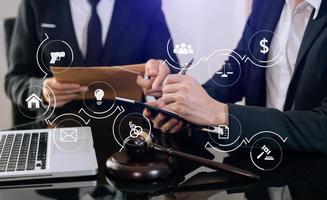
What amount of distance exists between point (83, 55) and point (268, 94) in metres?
0.48

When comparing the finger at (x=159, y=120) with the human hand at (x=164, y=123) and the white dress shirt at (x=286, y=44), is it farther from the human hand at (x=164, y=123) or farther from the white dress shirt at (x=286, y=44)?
the white dress shirt at (x=286, y=44)

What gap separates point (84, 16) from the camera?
1.02 metres

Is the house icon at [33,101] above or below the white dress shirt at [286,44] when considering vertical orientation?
below

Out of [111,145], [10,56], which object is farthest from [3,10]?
[111,145]

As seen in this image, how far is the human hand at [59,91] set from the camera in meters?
1.03

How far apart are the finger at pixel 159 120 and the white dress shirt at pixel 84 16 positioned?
0.24m

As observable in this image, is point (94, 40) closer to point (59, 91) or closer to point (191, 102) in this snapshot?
point (59, 91)

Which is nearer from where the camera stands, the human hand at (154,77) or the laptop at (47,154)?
the laptop at (47,154)

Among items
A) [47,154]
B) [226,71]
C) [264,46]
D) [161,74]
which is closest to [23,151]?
[47,154]

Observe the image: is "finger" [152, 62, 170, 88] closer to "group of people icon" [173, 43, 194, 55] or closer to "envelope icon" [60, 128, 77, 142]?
"group of people icon" [173, 43, 194, 55]

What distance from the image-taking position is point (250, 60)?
41.1 inches
